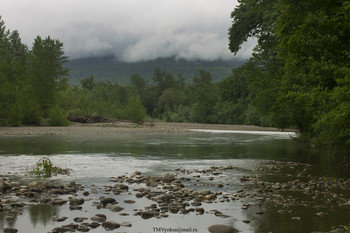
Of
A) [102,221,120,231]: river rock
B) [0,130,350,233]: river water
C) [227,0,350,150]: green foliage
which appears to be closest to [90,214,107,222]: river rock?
[0,130,350,233]: river water

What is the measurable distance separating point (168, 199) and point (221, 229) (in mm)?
3428

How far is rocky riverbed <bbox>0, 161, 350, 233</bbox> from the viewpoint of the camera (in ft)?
34.3

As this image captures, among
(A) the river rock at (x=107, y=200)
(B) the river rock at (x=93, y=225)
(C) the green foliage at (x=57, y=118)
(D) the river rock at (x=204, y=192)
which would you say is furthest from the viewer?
(C) the green foliage at (x=57, y=118)

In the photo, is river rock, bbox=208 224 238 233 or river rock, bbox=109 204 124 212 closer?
river rock, bbox=208 224 238 233

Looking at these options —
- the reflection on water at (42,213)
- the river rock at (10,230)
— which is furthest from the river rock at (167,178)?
the river rock at (10,230)

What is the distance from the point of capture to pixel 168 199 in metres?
12.8

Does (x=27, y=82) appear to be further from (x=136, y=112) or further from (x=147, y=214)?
(x=147, y=214)

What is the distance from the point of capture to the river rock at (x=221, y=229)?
9.59m

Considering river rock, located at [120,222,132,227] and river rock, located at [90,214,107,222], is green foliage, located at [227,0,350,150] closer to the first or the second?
river rock, located at [120,222,132,227]

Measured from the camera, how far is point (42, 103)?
70.2 m

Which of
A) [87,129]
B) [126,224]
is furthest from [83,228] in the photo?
[87,129]

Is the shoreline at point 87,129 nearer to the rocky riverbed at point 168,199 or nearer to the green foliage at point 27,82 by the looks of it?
the green foliage at point 27,82

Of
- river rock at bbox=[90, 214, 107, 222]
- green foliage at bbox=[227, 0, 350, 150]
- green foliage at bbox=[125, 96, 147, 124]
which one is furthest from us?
green foliage at bbox=[125, 96, 147, 124]

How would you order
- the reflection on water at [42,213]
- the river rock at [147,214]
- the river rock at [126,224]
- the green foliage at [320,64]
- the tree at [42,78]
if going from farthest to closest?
1. the tree at [42,78]
2. the green foliage at [320,64]
3. the river rock at [147,214]
4. the reflection on water at [42,213]
5. the river rock at [126,224]
